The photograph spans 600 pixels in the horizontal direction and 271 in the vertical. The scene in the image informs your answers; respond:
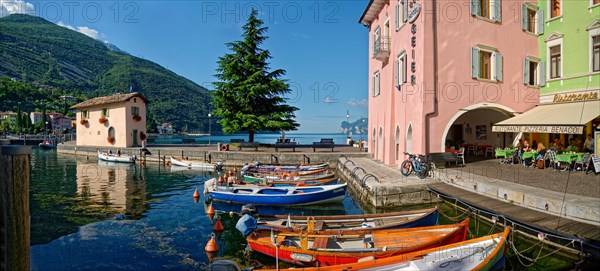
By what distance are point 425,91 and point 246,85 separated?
21.8m

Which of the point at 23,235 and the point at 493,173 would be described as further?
the point at 493,173

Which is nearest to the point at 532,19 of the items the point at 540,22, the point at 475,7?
the point at 540,22

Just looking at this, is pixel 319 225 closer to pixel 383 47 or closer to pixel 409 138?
pixel 409 138

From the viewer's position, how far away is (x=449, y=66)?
56.6 feet

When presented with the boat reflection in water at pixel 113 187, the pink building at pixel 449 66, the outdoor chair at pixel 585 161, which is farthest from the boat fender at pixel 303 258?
the outdoor chair at pixel 585 161

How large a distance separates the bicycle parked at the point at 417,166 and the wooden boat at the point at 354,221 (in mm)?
5615

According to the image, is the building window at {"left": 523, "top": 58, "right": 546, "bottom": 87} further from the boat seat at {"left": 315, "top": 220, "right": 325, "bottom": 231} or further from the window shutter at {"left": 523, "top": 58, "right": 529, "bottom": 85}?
the boat seat at {"left": 315, "top": 220, "right": 325, "bottom": 231}

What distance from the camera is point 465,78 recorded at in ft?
57.3

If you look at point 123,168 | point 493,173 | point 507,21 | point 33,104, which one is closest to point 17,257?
point 493,173

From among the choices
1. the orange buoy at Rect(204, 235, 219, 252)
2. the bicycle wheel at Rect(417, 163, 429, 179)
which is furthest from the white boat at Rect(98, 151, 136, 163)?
the bicycle wheel at Rect(417, 163, 429, 179)

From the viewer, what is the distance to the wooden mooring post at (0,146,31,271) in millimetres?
4609

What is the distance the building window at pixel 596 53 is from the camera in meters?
16.4

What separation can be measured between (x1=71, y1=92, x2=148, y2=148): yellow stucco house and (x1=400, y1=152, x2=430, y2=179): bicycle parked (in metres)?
36.1

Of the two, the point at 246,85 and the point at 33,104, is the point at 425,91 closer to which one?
the point at 246,85
